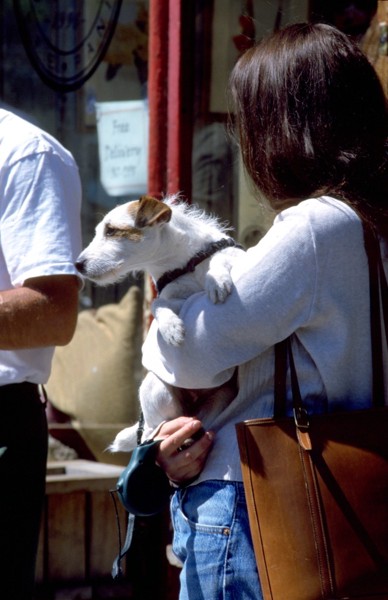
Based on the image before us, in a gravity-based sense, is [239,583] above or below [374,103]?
below

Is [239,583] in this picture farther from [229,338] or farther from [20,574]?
[20,574]

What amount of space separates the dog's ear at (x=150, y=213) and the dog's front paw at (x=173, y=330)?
1.21 feet

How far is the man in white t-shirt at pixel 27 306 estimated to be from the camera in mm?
2678

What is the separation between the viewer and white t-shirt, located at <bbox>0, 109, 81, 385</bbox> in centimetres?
270

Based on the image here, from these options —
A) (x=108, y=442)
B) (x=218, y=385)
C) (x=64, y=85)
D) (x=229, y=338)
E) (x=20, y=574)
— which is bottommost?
(x=108, y=442)

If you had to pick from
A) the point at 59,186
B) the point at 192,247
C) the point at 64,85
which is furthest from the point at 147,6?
the point at 192,247

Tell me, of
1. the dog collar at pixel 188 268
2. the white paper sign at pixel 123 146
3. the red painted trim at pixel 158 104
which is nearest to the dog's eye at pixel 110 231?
the dog collar at pixel 188 268

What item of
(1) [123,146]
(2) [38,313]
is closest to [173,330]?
(2) [38,313]

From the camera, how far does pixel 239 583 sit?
6.60ft

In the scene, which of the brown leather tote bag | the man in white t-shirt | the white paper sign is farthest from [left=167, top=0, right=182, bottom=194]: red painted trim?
the brown leather tote bag

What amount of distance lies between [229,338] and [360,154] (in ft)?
1.44

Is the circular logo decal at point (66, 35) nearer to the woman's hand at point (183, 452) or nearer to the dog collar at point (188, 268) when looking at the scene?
the dog collar at point (188, 268)

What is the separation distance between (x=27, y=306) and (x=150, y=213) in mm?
443

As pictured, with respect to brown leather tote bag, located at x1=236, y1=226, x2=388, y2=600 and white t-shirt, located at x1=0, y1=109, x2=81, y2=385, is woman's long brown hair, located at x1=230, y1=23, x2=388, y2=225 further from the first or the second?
white t-shirt, located at x1=0, y1=109, x2=81, y2=385
